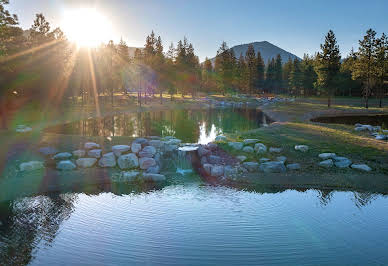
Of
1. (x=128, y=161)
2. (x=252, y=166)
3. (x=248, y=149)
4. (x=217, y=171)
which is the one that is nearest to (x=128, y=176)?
(x=128, y=161)

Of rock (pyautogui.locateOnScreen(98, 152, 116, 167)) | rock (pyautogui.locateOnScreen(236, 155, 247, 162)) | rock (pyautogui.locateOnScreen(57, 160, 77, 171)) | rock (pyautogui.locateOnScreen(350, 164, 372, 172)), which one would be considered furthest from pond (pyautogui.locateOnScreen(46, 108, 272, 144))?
rock (pyautogui.locateOnScreen(350, 164, 372, 172))

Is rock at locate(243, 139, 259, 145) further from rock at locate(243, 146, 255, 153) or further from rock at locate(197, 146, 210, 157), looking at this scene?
rock at locate(197, 146, 210, 157)

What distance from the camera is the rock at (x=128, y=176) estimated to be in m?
16.1

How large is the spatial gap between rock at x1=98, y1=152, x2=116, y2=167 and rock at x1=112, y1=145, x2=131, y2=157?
1.74 ft

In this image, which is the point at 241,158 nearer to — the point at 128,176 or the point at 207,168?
the point at 207,168

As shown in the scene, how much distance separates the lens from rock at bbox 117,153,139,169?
17.6 meters

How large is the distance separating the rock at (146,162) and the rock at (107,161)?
66.1 inches

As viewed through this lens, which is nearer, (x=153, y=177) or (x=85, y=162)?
(x=153, y=177)

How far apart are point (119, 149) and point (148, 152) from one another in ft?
6.21

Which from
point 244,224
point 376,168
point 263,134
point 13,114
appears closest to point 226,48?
point 13,114

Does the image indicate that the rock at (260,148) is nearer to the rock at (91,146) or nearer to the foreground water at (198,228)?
the foreground water at (198,228)

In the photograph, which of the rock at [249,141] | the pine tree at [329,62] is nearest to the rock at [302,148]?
the rock at [249,141]

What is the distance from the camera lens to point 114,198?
13.8 metres

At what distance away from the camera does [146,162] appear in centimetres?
1773
